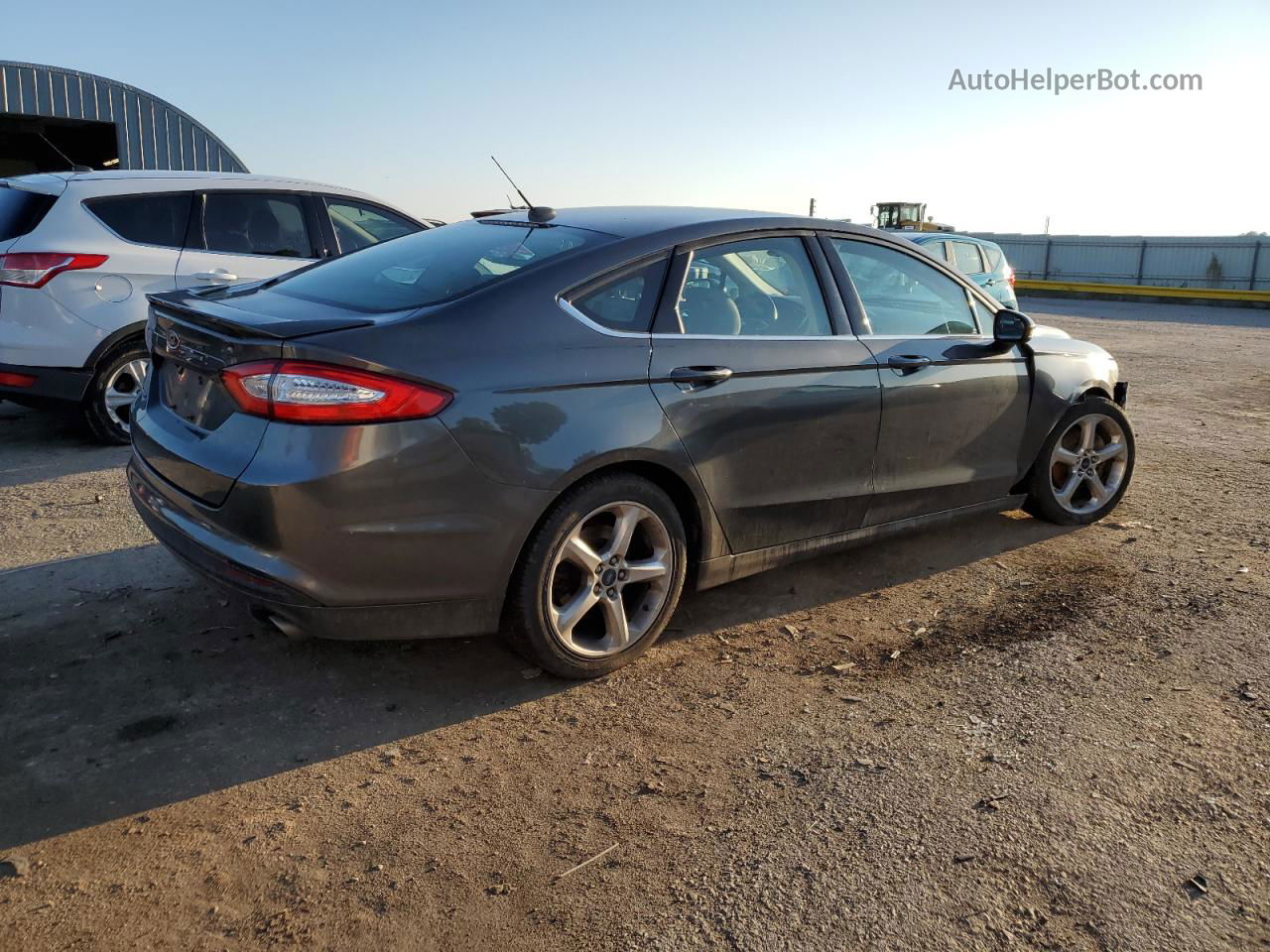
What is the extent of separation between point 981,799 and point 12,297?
6.01m

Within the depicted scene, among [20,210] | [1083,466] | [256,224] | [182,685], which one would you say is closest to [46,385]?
[20,210]

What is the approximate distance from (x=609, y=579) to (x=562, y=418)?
0.63 m

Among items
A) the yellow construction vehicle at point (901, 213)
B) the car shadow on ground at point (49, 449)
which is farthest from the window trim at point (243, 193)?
the yellow construction vehicle at point (901, 213)

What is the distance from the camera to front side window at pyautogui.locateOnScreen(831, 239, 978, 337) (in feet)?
14.3

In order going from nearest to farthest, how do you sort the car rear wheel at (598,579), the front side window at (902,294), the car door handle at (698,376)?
the car rear wheel at (598,579), the car door handle at (698,376), the front side window at (902,294)

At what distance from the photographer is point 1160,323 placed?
20.4m

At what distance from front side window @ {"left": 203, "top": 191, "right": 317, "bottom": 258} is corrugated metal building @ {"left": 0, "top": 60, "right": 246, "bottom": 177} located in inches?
575

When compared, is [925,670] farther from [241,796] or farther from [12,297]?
[12,297]

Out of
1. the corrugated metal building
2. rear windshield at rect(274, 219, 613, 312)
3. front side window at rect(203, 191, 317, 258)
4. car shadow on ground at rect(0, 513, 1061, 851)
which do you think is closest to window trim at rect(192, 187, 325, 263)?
front side window at rect(203, 191, 317, 258)

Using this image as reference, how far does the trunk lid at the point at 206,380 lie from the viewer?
3033 millimetres

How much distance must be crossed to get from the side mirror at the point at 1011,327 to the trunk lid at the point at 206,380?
118 inches

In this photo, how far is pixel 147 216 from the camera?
6.60 meters

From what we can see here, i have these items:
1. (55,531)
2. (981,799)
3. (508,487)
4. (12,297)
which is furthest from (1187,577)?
(12,297)

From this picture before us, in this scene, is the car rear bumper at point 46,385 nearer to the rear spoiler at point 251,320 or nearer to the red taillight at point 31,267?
the red taillight at point 31,267
